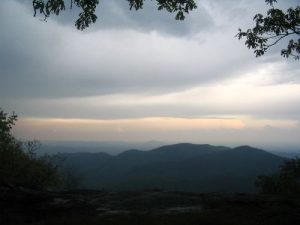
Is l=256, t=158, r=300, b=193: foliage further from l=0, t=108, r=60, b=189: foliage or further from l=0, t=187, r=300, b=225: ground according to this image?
l=0, t=108, r=60, b=189: foliage

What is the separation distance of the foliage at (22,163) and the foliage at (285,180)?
26478 mm

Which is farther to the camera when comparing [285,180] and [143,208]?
[285,180]

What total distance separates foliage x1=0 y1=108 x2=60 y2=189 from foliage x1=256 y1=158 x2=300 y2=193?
86.9 feet

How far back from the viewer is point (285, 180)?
4681 centimetres

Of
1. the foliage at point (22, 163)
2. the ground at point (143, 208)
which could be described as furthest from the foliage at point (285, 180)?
the foliage at point (22, 163)

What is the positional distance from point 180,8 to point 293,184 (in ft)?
115

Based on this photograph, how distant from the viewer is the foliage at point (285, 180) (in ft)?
141

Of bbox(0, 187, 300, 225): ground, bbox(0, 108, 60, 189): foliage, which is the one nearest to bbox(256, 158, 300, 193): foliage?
bbox(0, 187, 300, 225): ground

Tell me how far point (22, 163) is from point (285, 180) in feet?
99.3

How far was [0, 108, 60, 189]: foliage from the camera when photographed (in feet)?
160

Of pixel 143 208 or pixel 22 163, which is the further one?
pixel 22 163

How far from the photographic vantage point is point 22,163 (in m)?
49.6

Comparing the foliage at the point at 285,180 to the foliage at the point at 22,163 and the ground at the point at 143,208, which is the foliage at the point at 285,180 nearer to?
the ground at the point at 143,208

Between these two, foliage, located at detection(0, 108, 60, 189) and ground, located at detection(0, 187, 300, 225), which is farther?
foliage, located at detection(0, 108, 60, 189)
